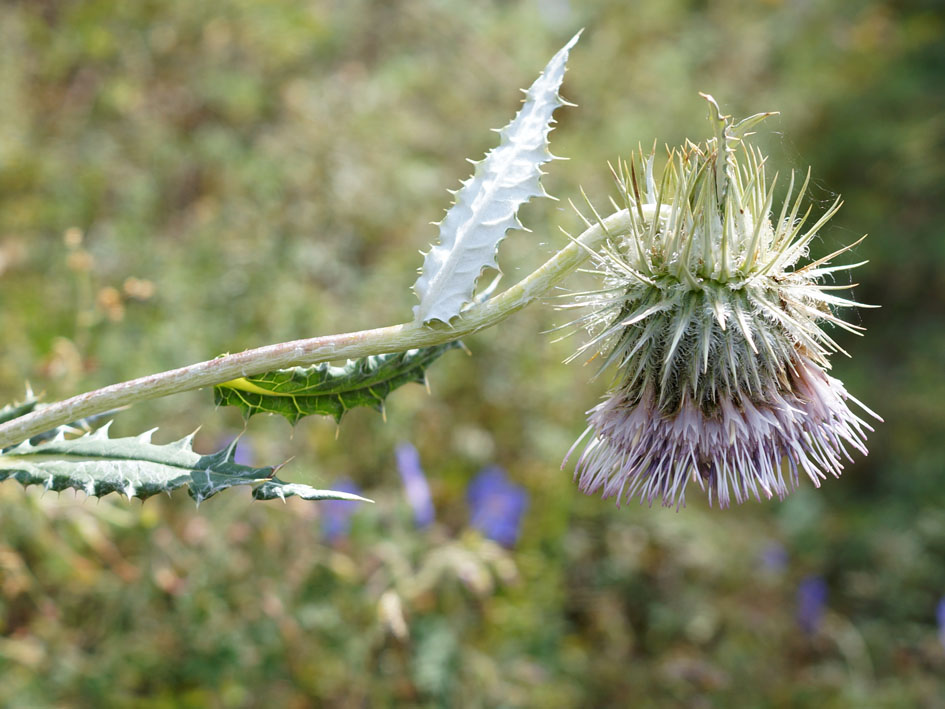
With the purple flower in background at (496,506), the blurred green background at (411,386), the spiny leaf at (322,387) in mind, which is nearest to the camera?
the spiny leaf at (322,387)

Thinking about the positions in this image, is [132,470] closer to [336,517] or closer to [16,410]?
[16,410]

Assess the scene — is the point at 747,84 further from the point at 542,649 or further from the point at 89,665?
the point at 89,665

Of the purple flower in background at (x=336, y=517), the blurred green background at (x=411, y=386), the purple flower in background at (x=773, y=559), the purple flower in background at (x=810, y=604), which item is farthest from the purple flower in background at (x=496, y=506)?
the purple flower in background at (x=810, y=604)

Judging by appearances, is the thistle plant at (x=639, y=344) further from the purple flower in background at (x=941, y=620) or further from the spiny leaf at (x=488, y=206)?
the purple flower in background at (x=941, y=620)

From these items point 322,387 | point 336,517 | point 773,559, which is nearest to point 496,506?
point 336,517

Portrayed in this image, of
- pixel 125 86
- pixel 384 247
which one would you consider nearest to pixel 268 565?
pixel 384 247

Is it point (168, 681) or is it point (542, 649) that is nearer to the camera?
point (168, 681)

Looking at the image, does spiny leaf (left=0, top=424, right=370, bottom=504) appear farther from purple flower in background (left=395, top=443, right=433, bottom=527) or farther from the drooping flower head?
purple flower in background (left=395, top=443, right=433, bottom=527)
